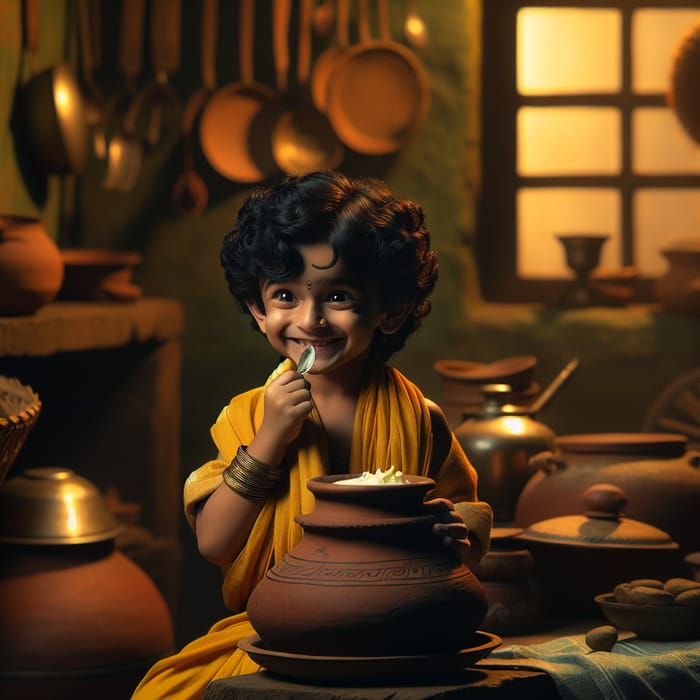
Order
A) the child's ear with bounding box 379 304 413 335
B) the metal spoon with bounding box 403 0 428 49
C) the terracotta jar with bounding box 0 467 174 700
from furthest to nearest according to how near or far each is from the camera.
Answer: the metal spoon with bounding box 403 0 428 49
the terracotta jar with bounding box 0 467 174 700
the child's ear with bounding box 379 304 413 335

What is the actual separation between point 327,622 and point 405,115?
3.92 meters

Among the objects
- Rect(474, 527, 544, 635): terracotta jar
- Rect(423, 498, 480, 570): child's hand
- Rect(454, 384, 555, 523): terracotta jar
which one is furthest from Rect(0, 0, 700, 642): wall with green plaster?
Rect(423, 498, 480, 570): child's hand

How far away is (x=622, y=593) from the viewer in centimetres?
260

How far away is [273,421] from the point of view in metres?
2.15

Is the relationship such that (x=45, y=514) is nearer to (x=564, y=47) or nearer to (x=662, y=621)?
(x=662, y=621)

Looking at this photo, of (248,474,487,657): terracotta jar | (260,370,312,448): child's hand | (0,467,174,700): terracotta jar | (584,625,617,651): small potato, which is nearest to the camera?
(248,474,487,657): terracotta jar

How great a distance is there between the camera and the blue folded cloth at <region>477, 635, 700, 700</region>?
215 cm

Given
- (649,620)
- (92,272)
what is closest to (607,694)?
(649,620)

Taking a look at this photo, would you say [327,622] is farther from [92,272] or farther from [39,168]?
[39,168]

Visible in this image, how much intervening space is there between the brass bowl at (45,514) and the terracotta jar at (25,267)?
50 centimetres

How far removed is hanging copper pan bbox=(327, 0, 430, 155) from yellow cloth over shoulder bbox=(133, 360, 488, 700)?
333 cm

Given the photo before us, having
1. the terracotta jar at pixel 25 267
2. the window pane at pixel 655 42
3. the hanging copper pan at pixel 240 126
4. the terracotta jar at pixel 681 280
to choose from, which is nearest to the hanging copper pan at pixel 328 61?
the hanging copper pan at pixel 240 126

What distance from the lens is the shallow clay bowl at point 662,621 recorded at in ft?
8.28

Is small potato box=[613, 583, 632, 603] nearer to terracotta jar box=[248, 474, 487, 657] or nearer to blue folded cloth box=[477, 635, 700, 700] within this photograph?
blue folded cloth box=[477, 635, 700, 700]
